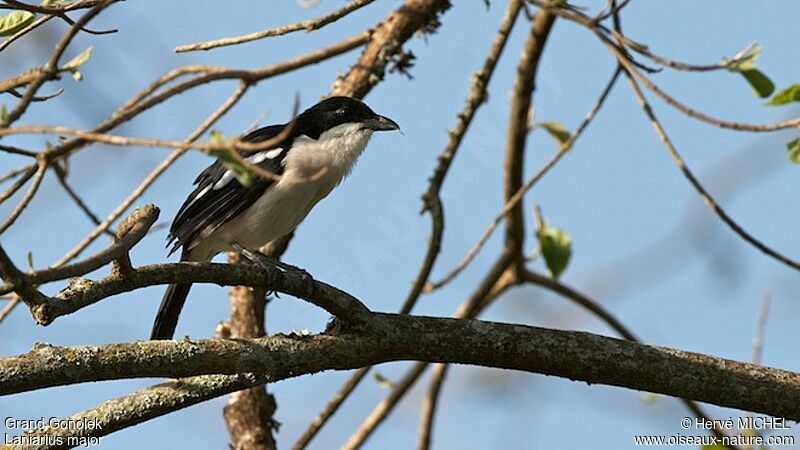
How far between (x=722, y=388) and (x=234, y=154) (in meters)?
2.14

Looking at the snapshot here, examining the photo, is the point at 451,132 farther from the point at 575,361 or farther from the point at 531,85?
the point at 575,361

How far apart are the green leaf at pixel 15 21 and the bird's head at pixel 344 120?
2.15 metres

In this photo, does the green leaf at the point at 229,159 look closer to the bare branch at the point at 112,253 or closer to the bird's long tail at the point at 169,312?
the bare branch at the point at 112,253

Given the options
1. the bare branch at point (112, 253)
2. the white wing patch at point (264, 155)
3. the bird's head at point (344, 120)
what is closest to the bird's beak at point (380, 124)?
the bird's head at point (344, 120)

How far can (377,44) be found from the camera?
607 cm

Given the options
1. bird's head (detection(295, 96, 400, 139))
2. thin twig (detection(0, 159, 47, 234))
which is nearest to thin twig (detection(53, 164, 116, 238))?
thin twig (detection(0, 159, 47, 234))

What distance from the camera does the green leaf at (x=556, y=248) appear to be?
594 centimetres

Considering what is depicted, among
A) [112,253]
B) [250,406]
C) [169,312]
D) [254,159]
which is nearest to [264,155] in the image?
[254,159]

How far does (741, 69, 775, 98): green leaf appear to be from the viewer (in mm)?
4520

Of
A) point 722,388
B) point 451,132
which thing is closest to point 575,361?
point 722,388

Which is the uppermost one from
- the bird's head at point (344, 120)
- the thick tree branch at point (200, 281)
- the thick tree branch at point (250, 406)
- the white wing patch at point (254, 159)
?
the bird's head at point (344, 120)

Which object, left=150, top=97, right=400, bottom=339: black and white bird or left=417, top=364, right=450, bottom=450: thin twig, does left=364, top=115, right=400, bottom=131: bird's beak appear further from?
left=417, top=364, right=450, bottom=450: thin twig

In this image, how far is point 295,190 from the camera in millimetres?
5418

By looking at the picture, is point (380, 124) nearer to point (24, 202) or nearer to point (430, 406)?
point (430, 406)
